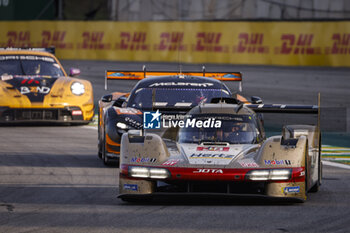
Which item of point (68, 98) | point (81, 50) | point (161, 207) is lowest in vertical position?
point (81, 50)

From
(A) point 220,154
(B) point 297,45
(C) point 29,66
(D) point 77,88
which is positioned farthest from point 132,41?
(A) point 220,154

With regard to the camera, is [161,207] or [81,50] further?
[81,50]

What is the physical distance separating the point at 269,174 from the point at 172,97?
4608mm

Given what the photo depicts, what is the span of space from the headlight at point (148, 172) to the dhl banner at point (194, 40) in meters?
19.9

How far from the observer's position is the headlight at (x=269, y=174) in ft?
29.7

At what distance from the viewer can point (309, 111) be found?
1062 centimetres

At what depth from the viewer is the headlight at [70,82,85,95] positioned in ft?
60.0

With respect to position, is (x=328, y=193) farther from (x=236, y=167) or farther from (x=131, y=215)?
(x=131, y=215)

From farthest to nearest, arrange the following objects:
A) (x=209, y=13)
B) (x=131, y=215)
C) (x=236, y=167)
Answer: (x=209, y=13) < (x=236, y=167) < (x=131, y=215)

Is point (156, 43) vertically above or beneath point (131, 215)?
beneath

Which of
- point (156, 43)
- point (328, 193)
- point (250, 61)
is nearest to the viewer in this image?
point (328, 193)

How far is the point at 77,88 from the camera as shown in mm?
18375

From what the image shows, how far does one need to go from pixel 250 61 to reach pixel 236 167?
2340 cm

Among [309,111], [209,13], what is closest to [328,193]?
[309,111]
